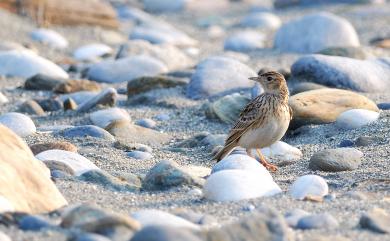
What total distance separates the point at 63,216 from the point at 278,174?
2.67 metres

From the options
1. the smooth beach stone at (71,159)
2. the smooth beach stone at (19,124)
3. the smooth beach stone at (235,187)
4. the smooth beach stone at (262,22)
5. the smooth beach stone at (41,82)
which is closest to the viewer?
the smooth beach stone at (235,187)

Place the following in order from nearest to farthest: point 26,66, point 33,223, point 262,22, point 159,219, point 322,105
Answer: point 33,223
point 159,219
point 322,105
point 26,66
point 262,22

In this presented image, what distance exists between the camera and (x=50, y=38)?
50.9 ft

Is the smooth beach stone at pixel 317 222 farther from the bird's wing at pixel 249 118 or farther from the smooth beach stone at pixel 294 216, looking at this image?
the bird's wing at pixel 249 118

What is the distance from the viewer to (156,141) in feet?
28.2

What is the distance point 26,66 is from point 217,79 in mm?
2821

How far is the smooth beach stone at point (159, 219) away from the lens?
4.79 metres

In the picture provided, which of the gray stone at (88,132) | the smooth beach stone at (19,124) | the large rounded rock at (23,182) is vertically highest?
the large rounded rock at (23,182)

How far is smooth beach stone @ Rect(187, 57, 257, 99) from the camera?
408 inches

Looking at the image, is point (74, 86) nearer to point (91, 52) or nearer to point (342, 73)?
point (342, 73)

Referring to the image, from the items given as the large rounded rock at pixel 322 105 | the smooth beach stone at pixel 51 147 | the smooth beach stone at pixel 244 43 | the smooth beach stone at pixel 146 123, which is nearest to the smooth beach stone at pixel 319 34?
the smooth beach stone at pixel 244 43

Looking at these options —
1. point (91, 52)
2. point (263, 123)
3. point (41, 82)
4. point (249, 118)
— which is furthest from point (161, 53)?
point (263, 123)

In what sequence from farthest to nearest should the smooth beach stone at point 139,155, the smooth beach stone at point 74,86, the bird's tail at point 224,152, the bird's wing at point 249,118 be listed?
the smooth beach stone at point 74,86
the smooth beach stone at point 139,155
the bird's tail at point 224,152
the bird's wing at point 249,118

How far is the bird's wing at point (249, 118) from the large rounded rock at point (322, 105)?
120 cm
